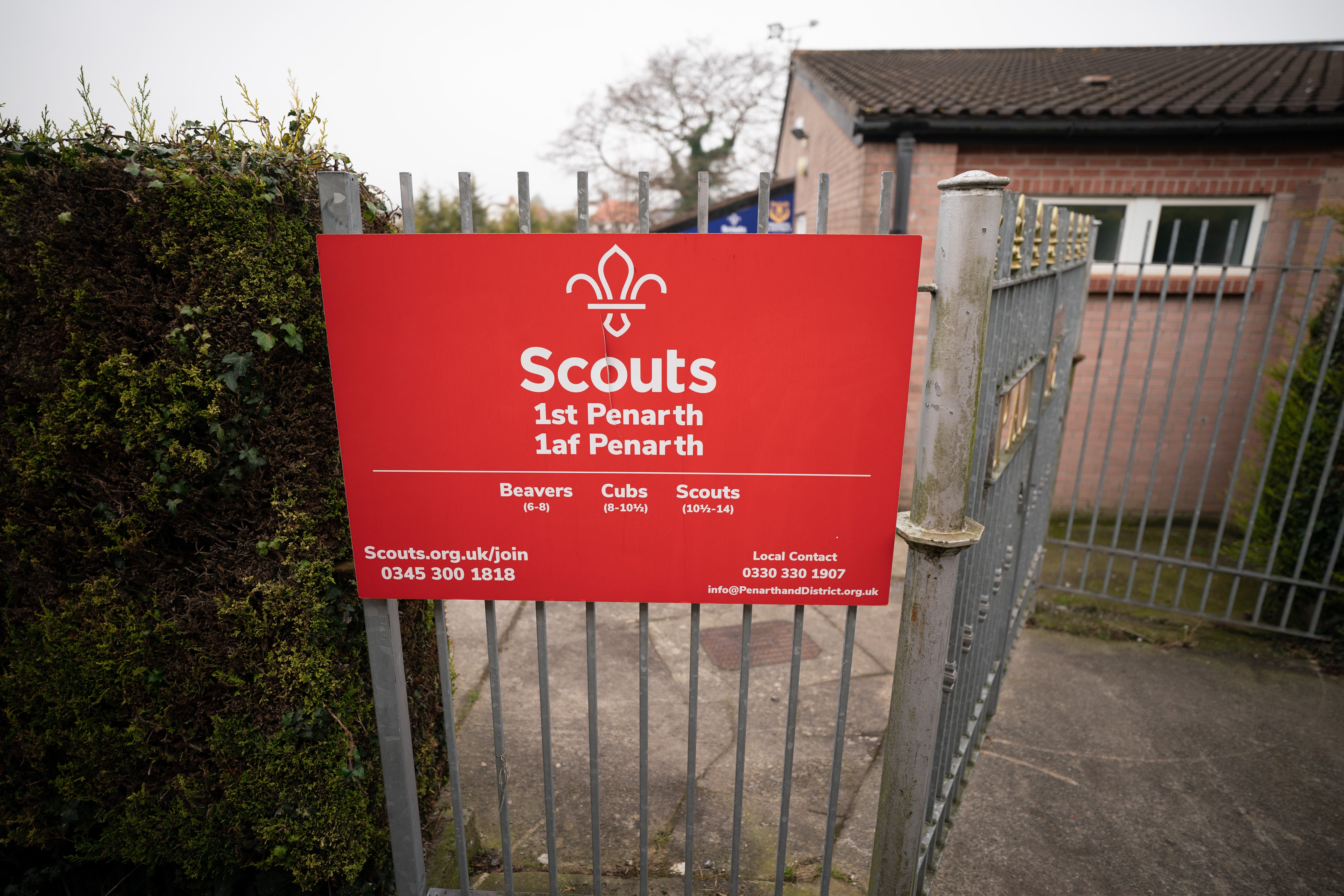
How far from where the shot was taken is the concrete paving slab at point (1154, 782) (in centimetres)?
268

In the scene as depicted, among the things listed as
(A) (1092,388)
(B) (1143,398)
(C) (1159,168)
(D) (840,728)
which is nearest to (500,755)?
(D) (840,728)

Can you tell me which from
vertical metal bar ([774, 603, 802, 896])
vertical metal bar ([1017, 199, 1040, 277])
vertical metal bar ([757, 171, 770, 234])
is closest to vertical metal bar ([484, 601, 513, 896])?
vertical metal bar ([774, 603, 802, 896])

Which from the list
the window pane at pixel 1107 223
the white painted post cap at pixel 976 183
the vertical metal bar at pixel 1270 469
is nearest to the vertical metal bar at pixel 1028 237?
the white painted post cap at pixel 976 183

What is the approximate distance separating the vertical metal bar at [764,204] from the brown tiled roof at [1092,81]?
200 inches

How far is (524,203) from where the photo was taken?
154cm

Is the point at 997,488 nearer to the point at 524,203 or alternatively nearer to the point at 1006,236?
the point at 1006,236

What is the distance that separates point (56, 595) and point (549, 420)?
1608 millimetres

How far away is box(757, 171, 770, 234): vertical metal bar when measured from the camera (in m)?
1.49

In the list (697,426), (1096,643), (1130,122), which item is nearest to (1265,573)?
(1096,643)

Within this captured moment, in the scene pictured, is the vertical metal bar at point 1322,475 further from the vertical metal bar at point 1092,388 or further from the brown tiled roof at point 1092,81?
the brown tiled roof at point 1092,81

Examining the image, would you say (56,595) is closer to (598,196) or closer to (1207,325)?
(1207,325)

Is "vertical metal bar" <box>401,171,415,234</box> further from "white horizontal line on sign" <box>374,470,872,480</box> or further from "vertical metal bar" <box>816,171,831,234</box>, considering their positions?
"vertical metal bar" <box>816,171,831,234</box>

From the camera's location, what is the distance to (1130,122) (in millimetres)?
5859

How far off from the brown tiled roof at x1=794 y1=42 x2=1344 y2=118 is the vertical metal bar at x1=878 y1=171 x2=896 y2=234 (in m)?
5.02
